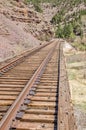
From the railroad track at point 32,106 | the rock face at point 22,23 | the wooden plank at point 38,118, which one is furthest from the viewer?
the rock face at point 22,23

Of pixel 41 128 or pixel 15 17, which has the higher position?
pixel 15 17

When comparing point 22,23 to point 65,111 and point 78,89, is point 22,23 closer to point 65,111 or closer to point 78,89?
point 78,89

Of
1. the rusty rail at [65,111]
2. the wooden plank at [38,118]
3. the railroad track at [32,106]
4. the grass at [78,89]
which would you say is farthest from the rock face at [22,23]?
the wooden plank at [38,118]

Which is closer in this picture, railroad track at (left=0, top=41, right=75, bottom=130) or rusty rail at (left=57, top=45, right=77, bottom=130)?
rusty rail at (left=57, top=45, right=77, bottom=130)

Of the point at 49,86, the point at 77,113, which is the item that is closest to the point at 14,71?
the point at 49,86

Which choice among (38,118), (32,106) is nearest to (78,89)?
(32,106)

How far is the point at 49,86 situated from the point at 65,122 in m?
3.74

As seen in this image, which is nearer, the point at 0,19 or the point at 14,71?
the point at 14,71

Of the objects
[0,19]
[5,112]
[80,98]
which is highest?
[0,19]

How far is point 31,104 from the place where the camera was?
287 inches

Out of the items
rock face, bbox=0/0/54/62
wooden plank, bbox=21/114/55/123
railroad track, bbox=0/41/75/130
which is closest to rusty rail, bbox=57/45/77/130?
railroad track, bbox=0/41/75/130

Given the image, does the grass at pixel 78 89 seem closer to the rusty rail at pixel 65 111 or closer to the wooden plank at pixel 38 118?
the rusty rail at pixel 65 111

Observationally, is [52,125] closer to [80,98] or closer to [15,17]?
[80,98]

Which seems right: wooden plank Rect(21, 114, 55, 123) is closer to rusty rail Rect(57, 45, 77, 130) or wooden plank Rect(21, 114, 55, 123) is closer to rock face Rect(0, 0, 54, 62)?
rusty rail Rect(57, 45, 77, 130)
